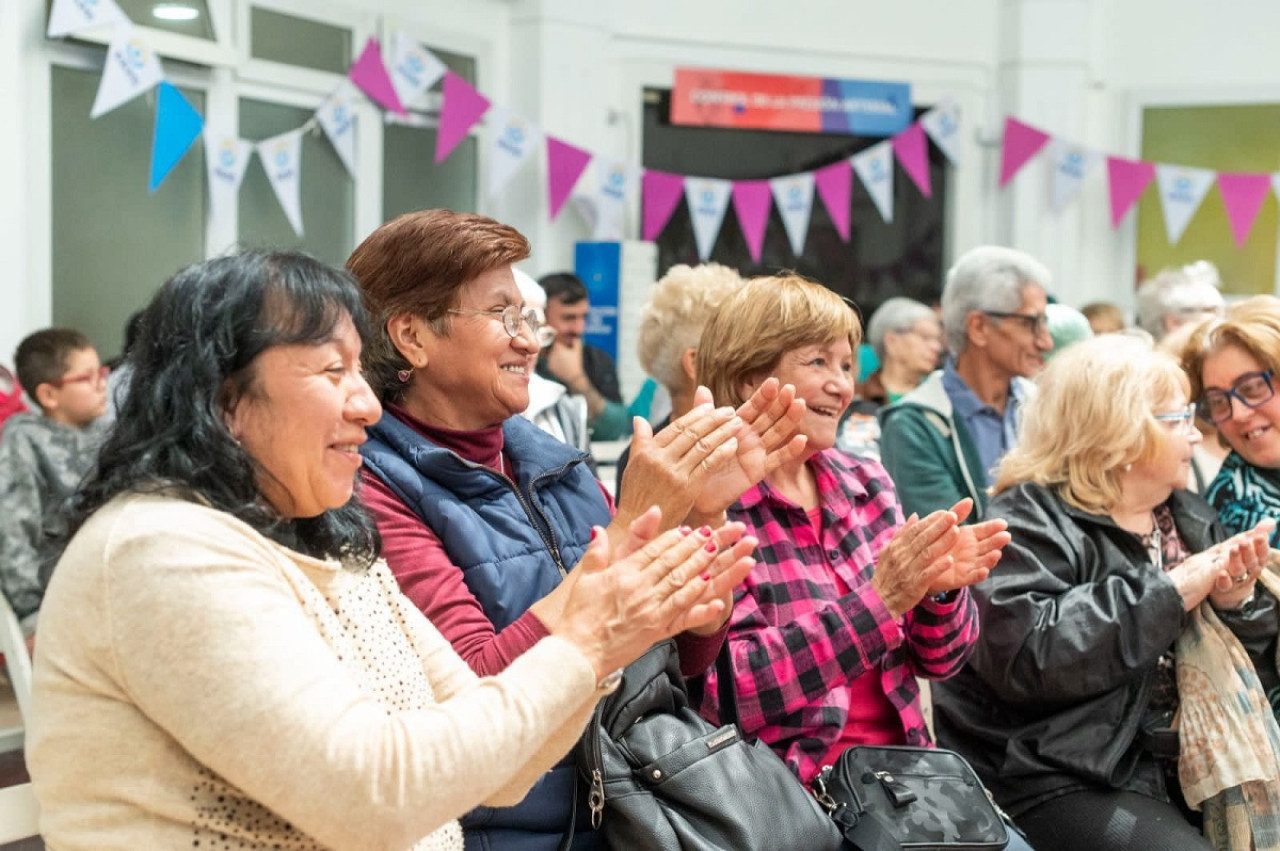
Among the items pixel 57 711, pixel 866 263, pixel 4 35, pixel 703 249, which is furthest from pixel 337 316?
pixel 866 263

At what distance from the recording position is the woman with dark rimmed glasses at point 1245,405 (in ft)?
9.61

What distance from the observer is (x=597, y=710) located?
182 cm

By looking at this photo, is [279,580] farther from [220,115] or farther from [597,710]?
[220,115]

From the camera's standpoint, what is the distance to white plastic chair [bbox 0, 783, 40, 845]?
1.62 m

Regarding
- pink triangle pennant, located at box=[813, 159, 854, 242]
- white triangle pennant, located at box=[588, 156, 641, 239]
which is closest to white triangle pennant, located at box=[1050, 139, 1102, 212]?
pink triangle pennant, located at box=[813, 159, 854, 242]

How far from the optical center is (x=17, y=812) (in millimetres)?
1630

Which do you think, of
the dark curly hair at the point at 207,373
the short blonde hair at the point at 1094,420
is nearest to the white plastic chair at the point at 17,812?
the dark curly hair at the point at 207,373

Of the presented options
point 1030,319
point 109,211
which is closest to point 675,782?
point 1030,319

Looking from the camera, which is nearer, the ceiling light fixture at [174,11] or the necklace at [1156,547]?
the necklace at [1156,547]

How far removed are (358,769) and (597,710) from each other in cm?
54

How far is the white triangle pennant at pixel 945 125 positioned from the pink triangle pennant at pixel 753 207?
3.50ft

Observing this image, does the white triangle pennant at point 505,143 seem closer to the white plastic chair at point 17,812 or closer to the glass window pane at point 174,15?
the glass window pane at point 174,15

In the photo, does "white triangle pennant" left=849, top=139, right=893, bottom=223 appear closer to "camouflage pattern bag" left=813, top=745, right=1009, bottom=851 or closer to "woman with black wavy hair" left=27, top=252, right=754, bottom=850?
"camouflage pattern bag" left=813, top=745, right=1009, bottom=851

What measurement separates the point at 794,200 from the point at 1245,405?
5.15m
